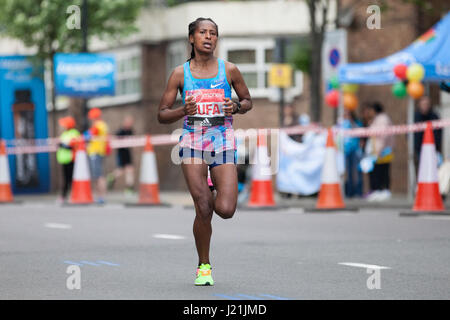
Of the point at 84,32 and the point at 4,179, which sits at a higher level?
the point at 84,32

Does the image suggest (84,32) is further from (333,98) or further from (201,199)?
(201,199)

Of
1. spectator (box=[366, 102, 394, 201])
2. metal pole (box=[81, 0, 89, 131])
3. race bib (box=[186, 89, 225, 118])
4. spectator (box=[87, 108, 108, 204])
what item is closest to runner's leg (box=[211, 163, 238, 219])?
race bib (box=[186, 89, 225, 118])

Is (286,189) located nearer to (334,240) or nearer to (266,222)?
(266,222)

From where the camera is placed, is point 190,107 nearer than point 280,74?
Yes

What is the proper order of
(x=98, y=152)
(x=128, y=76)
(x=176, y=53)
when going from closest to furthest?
(x=98, y=152) < (x=176, y=53) < (x=128, y=76)

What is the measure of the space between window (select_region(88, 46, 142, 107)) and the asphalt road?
16816mm

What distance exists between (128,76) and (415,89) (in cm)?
1548

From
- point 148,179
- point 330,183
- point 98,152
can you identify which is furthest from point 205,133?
point 98,152

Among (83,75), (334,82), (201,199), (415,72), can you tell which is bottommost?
(201,199)

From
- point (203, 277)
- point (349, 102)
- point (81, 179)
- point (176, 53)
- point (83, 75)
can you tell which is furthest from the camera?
point (176, 53)

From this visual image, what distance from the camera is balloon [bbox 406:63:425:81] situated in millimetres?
19141

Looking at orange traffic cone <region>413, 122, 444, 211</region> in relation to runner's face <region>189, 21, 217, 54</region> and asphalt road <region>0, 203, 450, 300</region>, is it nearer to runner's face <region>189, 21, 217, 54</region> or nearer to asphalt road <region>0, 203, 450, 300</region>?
asphalt road <region>0, 203, 450, 300</region>

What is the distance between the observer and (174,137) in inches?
1009
